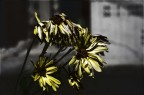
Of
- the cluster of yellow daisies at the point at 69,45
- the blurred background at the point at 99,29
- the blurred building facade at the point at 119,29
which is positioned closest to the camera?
the cluster of yellow daisies at the point at 69,45

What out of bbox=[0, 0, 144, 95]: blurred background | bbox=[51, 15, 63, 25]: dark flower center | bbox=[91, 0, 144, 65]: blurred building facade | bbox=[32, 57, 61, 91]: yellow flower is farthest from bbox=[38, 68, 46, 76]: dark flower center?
bbox=[91, 0, 144, 65]: blurred building facade

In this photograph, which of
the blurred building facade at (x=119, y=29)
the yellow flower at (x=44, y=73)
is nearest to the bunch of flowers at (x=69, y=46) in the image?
the yellow flower at (x=44, y=73)

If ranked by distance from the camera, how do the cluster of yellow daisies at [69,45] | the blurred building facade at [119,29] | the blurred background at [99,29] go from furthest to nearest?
the blurred building facade at [119,29], the blurred background at [99,29], the cluster of yellow daisies at [69,45]

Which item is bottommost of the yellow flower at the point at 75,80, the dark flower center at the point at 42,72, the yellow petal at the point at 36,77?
the yellow flower at the point at 75,80

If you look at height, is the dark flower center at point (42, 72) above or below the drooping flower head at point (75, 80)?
above

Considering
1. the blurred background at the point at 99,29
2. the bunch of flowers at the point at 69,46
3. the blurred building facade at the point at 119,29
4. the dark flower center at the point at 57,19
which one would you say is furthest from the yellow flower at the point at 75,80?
the blurred building facade at the point at 119,29

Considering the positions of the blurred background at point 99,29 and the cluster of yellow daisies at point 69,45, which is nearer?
the cluster of yellow daisies at point 69,45

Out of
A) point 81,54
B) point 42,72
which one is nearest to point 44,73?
point 42,72

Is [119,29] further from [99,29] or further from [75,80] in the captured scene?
[75,80]

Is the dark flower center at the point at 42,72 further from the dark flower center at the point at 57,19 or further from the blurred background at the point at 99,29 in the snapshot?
the blurred background at the point at 99,29
